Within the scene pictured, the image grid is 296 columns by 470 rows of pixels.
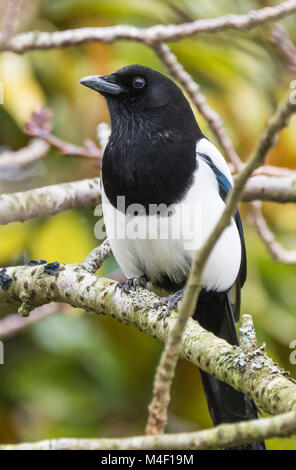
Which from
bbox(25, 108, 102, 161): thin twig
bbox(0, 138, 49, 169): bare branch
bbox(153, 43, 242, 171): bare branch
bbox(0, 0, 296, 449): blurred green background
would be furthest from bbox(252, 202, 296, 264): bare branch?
bbox(0, 138, 49, 169): bare branch

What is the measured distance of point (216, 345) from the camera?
1.63 metres

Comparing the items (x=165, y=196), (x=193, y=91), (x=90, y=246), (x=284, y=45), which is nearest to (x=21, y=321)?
Answer: (x=90, y=246)

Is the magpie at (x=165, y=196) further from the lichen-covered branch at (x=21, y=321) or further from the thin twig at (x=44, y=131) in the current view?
the lichen-covered branch at (x=21, y=321)

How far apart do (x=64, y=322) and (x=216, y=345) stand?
172cm

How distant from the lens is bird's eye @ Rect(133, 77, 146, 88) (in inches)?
98.3

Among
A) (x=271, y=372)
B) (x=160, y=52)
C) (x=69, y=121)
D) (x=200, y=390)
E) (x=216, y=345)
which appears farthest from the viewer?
(x=69, y=121)

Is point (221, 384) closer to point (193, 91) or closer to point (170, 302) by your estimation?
point (170, 302)

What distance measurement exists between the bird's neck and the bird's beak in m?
0.14

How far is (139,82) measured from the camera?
8.21 feet

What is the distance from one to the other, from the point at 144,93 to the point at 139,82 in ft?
0.14

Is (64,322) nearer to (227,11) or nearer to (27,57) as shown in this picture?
(27,57)

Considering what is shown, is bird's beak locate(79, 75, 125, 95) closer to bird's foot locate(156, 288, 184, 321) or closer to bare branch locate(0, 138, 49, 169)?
bare branch locate(0, 138, 49, 169)

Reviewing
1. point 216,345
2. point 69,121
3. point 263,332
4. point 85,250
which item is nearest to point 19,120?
point 69,121
